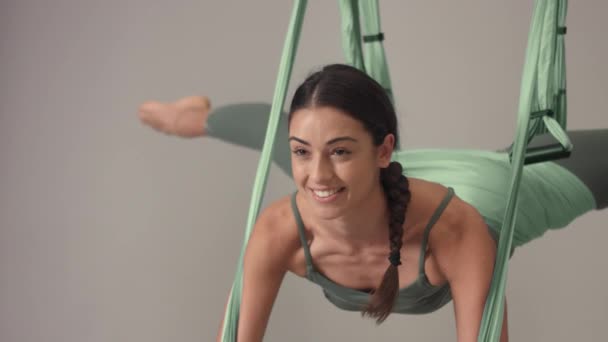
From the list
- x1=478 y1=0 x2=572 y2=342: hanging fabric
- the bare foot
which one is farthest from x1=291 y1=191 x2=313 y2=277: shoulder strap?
the bare foot

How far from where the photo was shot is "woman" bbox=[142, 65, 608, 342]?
2.95ft

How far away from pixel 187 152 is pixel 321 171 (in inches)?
36.6

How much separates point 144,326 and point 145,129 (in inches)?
15.1

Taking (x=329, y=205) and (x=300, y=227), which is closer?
(x=329, y=205)

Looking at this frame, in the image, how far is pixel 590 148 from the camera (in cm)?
128

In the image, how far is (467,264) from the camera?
1014mm

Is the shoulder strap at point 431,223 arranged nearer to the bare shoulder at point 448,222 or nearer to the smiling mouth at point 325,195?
the bare shoulder at point 448,222

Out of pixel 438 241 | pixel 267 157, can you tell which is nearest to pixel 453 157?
pixel 438 241

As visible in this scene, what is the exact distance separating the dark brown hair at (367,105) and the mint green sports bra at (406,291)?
6 cm

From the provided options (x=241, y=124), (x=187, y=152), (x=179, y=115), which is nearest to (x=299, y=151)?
(x=241, y=124)

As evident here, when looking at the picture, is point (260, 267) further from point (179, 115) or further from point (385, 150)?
point (179, 115)

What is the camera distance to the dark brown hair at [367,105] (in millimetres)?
900

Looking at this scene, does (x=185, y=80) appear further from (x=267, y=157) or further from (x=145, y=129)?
(x=267, y=157)

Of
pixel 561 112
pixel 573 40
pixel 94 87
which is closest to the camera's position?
pixel 561 112
